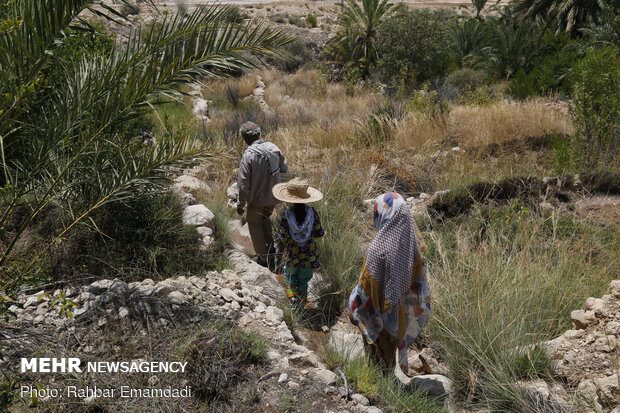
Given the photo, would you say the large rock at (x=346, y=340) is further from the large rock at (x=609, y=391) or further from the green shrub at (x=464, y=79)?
the green shrub at (x=464, y=79)

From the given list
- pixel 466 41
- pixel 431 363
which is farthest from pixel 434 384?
pixel 466 41

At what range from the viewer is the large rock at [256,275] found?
4.79 metres

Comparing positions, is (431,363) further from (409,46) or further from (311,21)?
(311,21)

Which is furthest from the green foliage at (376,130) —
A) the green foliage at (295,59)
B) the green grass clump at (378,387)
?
the green foliage at (295,59)

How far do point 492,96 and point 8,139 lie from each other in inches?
532

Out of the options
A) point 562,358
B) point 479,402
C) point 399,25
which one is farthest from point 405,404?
point 399,25

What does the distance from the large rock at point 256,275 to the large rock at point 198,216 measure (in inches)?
21.9

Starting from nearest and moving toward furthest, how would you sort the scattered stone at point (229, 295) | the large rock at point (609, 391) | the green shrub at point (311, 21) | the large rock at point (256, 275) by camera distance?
1. the large rock at point (609, 391)
2. the scattered stone at point (229, 295)
3. the large rock at point (256, 275)
4. the green shrub at point (311, 21)

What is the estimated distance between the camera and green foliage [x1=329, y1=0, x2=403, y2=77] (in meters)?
21.3

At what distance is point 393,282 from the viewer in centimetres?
337

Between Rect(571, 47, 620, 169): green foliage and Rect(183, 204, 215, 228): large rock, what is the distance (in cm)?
607

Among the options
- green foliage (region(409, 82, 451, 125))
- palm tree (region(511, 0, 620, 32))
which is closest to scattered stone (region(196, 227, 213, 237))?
green foliage (region(409, 82, 451, 125))

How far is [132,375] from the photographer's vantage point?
10.4 ft

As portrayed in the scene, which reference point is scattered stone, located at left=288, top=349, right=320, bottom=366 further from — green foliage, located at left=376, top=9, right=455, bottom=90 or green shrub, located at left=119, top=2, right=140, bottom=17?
green foliage, located at left=376, top=9, right=455, bottom=90
